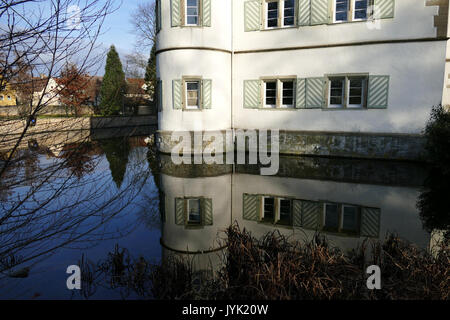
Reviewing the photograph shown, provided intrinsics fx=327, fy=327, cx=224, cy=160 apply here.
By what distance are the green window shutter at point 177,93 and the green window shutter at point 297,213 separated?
6.69m

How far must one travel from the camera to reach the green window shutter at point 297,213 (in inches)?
213

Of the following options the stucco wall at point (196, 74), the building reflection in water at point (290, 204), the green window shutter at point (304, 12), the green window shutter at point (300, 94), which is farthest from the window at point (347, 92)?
the stucco wall at point (196, 74)

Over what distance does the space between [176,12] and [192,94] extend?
2814 mm

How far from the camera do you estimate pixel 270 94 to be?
12453mm

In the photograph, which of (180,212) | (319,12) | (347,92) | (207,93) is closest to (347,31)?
(319,12)

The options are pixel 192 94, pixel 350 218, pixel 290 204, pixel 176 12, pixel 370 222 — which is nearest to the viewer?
pixel 370 222

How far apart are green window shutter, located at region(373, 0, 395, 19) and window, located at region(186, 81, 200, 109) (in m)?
6.26

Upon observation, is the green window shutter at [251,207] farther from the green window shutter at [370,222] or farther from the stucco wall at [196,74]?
the stucco wall at [196,74]

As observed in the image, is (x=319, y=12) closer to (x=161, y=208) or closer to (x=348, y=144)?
(x=348, y=144)

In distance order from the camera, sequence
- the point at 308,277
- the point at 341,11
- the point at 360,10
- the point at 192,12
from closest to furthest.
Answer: the point at 308,277, the point at 360,10, the point at 341,11, the point at 192,12

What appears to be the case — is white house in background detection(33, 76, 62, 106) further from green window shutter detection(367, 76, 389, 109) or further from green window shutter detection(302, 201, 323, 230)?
green window shutter detection(367, 76, 389, 109)

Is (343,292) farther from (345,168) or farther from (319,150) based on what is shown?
(319,150)

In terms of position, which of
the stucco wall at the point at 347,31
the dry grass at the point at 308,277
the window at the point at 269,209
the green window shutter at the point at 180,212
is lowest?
the green window shutter at the point at 180,212

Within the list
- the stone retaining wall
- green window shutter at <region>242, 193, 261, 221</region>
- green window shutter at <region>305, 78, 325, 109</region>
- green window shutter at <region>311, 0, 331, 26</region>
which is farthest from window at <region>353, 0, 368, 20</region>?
green window shutter at <region>242, 193, 261, 221</region>
